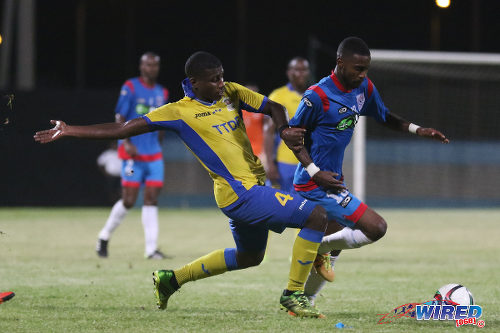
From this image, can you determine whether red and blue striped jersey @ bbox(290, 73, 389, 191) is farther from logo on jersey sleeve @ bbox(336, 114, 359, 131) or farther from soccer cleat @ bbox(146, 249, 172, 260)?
soccer cleat @ bbox(146, 249, 172, 260)

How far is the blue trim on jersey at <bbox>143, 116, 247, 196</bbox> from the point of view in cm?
631

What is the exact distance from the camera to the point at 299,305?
6.32 m

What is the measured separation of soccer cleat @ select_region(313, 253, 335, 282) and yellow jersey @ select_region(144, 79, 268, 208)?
0.85m

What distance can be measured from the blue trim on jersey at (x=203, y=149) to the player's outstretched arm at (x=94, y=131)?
12 centimetres

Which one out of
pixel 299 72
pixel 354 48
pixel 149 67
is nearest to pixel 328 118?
pixel 354 48

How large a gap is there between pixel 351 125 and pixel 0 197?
14247mm

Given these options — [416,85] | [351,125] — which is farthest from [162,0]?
[351,125]

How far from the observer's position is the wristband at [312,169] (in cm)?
635

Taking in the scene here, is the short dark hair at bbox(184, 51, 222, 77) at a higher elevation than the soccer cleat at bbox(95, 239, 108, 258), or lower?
higher

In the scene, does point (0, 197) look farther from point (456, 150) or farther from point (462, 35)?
point (462, 35)

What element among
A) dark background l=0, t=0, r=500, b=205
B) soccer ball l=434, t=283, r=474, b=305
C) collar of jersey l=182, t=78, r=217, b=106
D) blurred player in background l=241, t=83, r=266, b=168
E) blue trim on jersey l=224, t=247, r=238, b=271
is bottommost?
soccer ball l=434, t=283, r=474, b=305

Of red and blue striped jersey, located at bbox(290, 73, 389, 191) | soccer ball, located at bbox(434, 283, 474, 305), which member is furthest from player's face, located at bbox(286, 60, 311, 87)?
soccer ball, located at bbox(434, 283, 474, 305)

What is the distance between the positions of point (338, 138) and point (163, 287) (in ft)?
5.85

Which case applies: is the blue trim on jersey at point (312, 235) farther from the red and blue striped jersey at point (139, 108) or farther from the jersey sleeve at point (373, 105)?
the red and blue striped jersey at point (139, 108)
